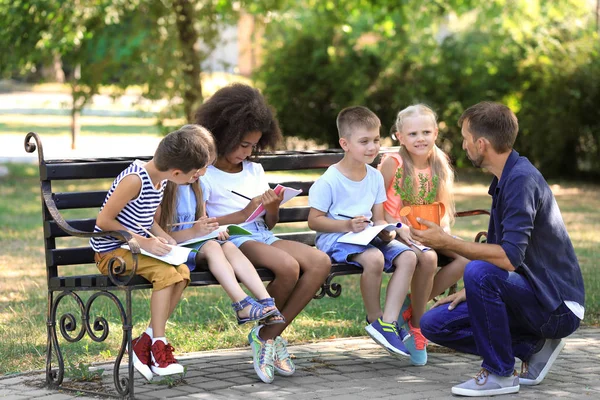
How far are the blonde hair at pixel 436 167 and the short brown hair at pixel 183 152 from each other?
1199mm

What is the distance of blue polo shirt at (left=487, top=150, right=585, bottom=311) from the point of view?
4.39 meters

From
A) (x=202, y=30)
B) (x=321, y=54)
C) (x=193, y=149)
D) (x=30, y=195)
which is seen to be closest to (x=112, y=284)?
(x=193, y=149)

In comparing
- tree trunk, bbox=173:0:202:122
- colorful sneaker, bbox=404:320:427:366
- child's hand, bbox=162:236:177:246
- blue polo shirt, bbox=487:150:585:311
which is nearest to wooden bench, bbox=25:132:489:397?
child's hand, bbox=162:236:177:246

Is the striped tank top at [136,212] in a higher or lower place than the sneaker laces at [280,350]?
higher

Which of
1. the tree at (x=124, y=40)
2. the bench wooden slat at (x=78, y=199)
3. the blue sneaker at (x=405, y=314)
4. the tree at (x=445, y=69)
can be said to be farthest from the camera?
the tree at (x=445, y=69)

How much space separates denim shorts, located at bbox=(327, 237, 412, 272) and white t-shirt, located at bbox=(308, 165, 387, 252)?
2.5 inches

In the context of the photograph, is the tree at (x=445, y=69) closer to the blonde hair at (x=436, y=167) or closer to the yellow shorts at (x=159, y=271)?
the blonde hair at (x=436, y=167)

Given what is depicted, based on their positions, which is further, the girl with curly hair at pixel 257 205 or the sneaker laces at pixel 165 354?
the girl with curly hair at pixel 257 205

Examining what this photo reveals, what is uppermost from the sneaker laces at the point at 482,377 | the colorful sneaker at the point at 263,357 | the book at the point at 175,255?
the book at the point at 175,255

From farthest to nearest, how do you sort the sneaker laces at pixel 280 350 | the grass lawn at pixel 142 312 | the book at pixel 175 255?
the grass lawn at pixel 142 312
the sneaker laces at pixel 280 350
the book at pixel 175 255

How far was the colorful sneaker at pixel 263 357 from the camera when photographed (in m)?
4.71

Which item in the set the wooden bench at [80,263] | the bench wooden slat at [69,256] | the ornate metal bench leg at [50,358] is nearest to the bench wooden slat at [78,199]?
the wooden bench at [80,263]

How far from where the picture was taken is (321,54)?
18.1 m

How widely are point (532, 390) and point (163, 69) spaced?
1068 centimetres
